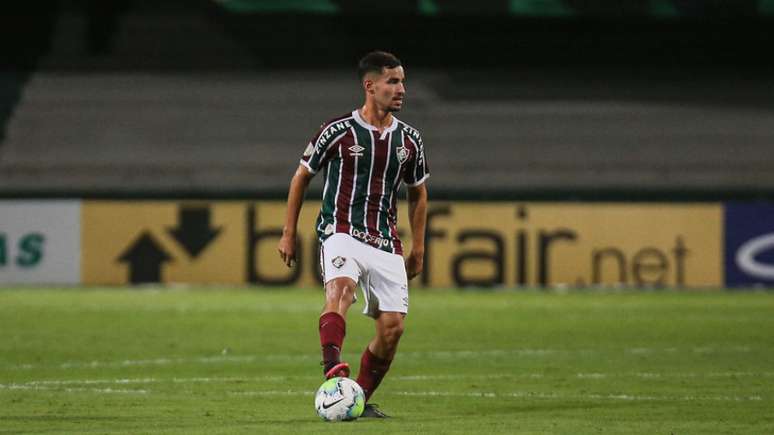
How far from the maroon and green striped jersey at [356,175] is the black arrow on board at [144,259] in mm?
15236

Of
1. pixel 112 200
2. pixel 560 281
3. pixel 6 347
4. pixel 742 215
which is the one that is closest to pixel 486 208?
pixel 560 281

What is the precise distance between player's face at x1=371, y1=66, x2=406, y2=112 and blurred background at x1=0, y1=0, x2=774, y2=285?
1496 cm

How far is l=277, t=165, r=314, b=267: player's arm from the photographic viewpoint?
8164 mm

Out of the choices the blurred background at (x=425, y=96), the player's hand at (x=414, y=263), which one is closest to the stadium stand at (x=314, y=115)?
the blurred background at (x=425, y=96)

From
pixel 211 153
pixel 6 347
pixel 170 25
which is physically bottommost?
pixel 6 347

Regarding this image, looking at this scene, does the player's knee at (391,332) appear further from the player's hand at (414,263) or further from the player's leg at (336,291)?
the player's hand at (414,263)

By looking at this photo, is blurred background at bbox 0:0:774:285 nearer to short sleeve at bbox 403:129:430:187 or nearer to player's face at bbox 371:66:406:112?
short sleeve at bbox 403:129:430:187

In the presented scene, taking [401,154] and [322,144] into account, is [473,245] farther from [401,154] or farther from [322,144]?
[322,144]

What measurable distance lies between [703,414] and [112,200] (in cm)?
1618

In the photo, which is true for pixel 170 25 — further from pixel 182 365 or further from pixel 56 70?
pixel 182 365

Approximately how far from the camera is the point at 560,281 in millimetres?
23219

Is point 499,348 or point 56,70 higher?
point 56,70

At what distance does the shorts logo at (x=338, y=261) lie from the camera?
26.9 ft

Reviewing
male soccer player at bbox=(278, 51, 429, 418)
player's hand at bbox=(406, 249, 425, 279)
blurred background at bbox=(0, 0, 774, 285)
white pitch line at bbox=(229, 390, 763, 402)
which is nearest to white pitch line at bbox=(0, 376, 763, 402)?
white pitch line at bbox=(229, 390, 763, 402)
